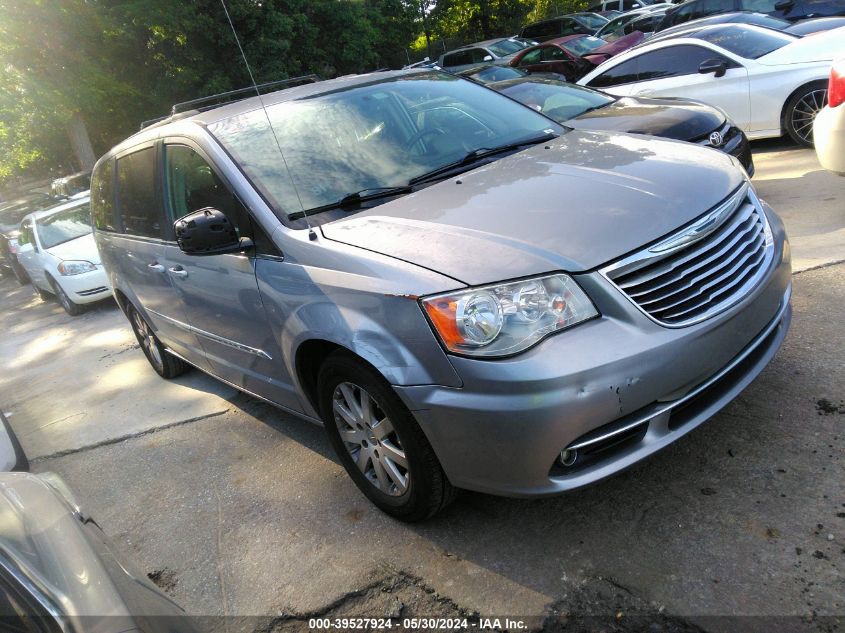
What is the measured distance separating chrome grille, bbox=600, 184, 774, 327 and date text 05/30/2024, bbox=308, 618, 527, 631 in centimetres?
117

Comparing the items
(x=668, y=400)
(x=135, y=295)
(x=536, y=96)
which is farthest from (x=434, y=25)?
(x=668, y=400)

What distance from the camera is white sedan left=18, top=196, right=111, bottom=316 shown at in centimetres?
952

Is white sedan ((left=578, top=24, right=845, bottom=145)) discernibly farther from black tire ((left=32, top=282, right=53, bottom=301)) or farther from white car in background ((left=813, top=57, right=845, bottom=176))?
black tire ((left=32, top=282, right=53, bottom=301))

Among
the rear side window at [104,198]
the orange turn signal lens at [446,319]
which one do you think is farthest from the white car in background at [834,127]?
the rear side window at [104,198]

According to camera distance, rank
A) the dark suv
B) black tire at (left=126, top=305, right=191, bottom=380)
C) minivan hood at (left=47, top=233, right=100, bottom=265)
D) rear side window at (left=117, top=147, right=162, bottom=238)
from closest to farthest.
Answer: rear side window at (left=117, top=147, right=162, bottom=238)
black tire at (left=126, top=305, right=191, bottom=380)
minivan hood at (left=47, top=233, right=100, bottom=265)
the dark suv

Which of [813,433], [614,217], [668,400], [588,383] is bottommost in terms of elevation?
[813,433]

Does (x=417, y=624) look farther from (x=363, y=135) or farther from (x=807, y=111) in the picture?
(x=807, y=111)

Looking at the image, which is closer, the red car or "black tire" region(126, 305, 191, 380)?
A: "black tire" region(126, 305, 191, 380)

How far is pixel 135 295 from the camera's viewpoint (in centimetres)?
516

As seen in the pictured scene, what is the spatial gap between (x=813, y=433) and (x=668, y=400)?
938 millimetres

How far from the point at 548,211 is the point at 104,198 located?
13.0ft

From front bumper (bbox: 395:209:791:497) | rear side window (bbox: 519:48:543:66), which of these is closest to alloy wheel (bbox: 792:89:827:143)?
front bumper (bbox: 395:209:791:497)

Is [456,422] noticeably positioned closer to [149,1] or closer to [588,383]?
[588,383]

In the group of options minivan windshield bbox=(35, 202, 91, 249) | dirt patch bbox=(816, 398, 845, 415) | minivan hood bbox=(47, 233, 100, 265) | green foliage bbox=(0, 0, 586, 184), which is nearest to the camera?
dirt patch bbox=(816, 398, 845, 415)
